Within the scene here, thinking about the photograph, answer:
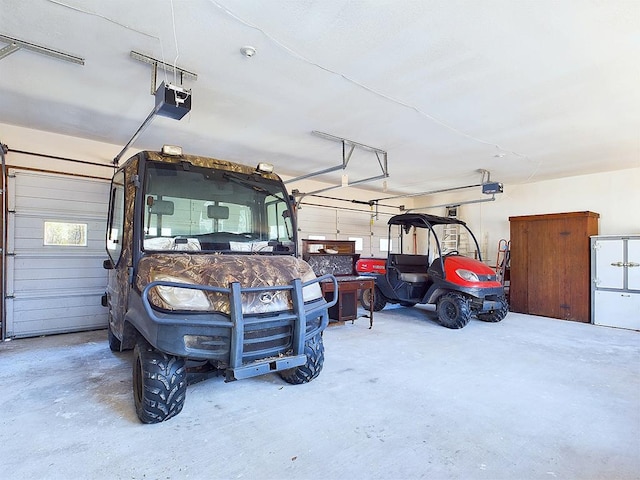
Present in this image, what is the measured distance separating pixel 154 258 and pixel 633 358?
5.30 meters

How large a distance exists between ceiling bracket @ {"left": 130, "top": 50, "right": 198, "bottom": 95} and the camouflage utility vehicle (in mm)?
758

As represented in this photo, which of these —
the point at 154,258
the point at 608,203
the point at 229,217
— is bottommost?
the point at 154,258

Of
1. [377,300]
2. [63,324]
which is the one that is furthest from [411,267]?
[63,324]

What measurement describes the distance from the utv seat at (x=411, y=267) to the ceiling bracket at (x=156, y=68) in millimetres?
4779

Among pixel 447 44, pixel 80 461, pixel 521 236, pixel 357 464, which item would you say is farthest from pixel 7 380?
pixel 521 236

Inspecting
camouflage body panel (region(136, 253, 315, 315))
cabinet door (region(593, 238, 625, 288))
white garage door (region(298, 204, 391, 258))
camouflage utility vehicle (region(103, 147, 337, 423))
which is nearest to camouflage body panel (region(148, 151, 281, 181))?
camouflage utility vehicle (region(103, 147, 337, 423))

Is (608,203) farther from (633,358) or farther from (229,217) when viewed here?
(229,217)

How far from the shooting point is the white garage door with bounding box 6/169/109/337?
4785mm

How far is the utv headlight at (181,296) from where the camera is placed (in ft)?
7.45

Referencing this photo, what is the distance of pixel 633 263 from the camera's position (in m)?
5.92

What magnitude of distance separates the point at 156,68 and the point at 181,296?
211cm

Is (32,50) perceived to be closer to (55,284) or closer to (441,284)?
(55,284)

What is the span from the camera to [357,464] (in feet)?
6.44

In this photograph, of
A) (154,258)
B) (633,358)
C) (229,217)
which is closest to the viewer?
(154,258)
